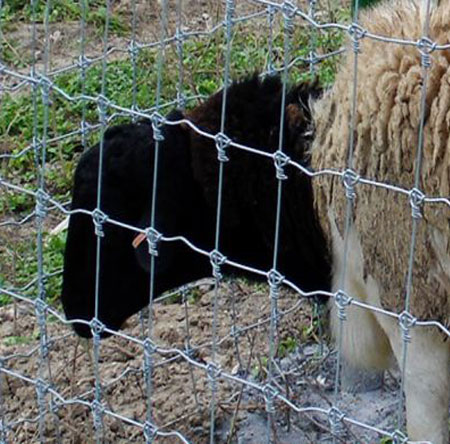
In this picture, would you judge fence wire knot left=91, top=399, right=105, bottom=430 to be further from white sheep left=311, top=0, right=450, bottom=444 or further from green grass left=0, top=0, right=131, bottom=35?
green grass left=0, top=0, right=131, bottom=35

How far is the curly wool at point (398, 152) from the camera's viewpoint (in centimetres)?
318

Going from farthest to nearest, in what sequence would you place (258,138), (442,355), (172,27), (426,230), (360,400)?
1. (172,27)
2. (360,400)
3. (258,138)
4. (442,355)
5. (426,230)

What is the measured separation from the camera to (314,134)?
3670 mm

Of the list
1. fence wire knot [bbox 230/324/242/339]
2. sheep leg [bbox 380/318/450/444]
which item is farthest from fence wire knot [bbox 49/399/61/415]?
sheep leg [bbox 380/318/450/444]

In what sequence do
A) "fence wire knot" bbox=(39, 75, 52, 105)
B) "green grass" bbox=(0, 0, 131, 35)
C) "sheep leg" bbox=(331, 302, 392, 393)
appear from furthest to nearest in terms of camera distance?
"green grass" bbox=(0, 0, 131, 35)
"sheep leg" bbox=(331, 302, 392, 393)
"fence wire knot" bbox=(39, 75, 52, 105)

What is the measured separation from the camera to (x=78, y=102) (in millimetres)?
5391

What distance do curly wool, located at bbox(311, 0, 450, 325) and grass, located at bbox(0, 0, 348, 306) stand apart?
132cm

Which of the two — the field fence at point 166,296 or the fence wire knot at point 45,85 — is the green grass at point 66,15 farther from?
the fence wire knot at point 45,85

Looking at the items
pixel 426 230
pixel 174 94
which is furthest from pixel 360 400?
pixel 174 94

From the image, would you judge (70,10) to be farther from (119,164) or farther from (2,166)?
(119,164)

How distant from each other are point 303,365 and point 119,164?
0.95 m

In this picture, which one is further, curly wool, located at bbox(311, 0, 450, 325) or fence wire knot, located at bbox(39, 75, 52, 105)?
fence wire knot, located at bbox(39, 75, 52, 105)

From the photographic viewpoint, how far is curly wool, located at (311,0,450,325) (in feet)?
Answer: 10.4

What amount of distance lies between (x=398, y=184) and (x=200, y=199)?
0.77 m
